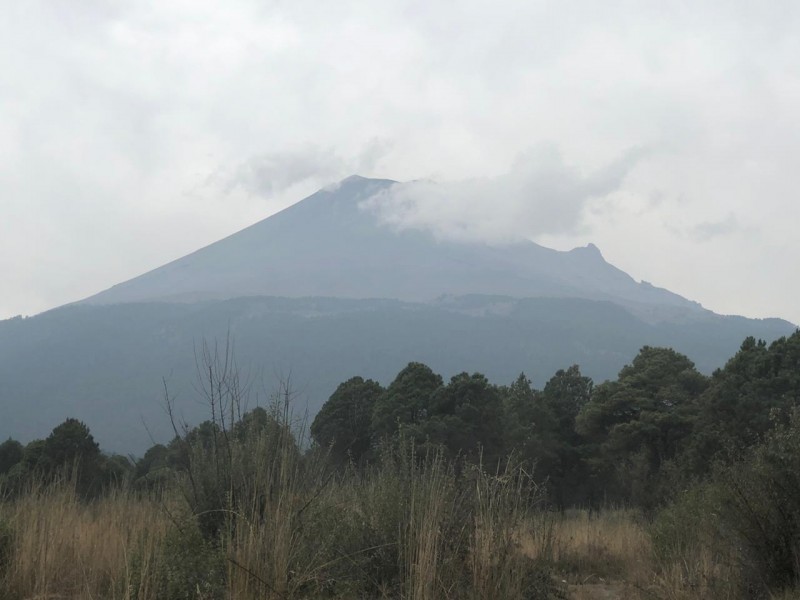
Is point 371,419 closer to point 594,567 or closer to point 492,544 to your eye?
point 594,567

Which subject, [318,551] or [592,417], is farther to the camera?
[592,417]

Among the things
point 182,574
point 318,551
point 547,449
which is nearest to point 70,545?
point 182,574

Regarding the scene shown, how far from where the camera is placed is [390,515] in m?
6.35

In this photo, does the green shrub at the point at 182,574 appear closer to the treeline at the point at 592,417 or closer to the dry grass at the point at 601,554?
the dry grass at the point at 601,554

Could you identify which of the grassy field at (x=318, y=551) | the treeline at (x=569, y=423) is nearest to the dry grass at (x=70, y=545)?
the grassy field at (x=318, y=551)

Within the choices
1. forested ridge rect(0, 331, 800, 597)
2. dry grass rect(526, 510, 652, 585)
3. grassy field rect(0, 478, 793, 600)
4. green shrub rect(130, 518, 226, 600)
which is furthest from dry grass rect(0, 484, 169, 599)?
dry grass rect(526, 510, 652, 585)

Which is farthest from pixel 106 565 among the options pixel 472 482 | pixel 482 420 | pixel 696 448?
pixel 482 420

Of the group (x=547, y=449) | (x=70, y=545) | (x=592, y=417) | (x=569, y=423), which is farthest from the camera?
(x=569, y=423)

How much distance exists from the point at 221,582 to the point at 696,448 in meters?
21.3

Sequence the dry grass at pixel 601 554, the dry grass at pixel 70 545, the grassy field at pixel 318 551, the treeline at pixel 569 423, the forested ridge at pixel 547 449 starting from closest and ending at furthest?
the grassy field at pixel 318 551 → the dry grass at pixel 70 545 → the forested ridge at pixel 547 449 → the dry grass at pixel 601 554 → the treeline at pixel 569 423

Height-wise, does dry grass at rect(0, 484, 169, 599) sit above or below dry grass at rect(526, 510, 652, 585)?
above

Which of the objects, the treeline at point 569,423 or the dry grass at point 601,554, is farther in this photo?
the treeline at point 569,423

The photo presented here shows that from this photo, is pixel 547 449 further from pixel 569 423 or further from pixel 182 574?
pixel 182 574

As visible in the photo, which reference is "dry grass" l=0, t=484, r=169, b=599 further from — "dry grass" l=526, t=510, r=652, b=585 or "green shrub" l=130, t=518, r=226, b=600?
"dry grass" l=526, t=510, r=652, b=585
